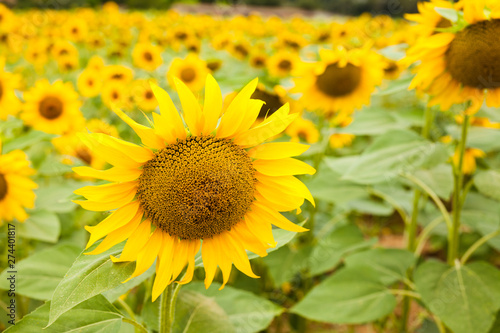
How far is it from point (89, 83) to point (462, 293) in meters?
2.72

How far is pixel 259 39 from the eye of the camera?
571 centimetres

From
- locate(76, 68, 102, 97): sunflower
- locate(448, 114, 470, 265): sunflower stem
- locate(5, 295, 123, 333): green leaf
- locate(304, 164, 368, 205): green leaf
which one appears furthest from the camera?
locate(76, 68, 102, 97): sunflower

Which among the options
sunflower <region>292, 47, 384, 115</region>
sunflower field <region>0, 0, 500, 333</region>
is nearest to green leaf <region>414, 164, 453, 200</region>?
sunflower field <region>0, 0, 500, 333</region>

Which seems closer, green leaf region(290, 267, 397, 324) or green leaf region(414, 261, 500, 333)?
green leaf region(414, 261, 500, 333)

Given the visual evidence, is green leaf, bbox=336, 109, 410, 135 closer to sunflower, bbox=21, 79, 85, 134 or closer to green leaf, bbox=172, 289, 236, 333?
green leaf, bbox=172, 289, 236, 333

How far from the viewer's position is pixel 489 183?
4.81 ft

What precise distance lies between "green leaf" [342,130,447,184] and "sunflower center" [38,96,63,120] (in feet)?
5.72

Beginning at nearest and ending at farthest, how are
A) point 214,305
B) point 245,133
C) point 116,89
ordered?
point 245,133 → point 214,305 → point 116,89

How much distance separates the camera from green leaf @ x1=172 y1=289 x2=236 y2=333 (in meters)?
1.06

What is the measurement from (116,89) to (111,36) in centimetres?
261

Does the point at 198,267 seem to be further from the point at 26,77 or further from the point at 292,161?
the point at 26,77

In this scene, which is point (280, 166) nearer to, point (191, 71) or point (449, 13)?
point (449, 13)

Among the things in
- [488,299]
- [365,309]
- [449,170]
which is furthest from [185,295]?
[449,170]

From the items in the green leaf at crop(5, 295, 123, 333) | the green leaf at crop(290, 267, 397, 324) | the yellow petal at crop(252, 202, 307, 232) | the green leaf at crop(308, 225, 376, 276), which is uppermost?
the yellow petal at crop(252, 202, 307, 232)
